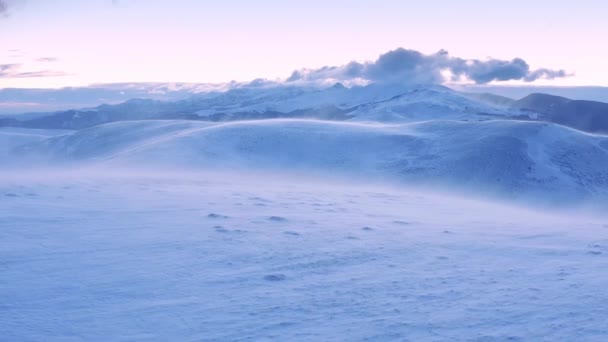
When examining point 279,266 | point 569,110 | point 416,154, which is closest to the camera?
point 279,266

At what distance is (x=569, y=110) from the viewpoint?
185000 millimetres

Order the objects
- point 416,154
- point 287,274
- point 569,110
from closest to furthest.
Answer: point 287,274
point 416,154
point 569,110

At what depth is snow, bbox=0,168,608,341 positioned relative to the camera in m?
6.26

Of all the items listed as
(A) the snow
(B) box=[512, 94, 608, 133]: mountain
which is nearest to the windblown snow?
(A) the snow

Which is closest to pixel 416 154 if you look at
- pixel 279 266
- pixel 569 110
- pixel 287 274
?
pixel 279 266

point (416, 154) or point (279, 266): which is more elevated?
point (416, 154)

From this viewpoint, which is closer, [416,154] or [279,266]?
[279,266]

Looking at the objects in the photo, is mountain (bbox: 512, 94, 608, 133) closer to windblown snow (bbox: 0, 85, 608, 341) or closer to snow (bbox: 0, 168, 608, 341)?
windblown snow (bbox: 0, 85, 608, 341)

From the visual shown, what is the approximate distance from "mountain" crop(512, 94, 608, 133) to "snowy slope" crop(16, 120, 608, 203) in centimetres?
15102

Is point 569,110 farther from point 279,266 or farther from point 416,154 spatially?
point 279,266

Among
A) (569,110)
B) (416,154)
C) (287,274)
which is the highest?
(569,110)

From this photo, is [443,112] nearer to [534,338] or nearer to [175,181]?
[175,181]

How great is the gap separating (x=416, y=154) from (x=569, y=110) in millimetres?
174391

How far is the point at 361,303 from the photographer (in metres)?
7.03
